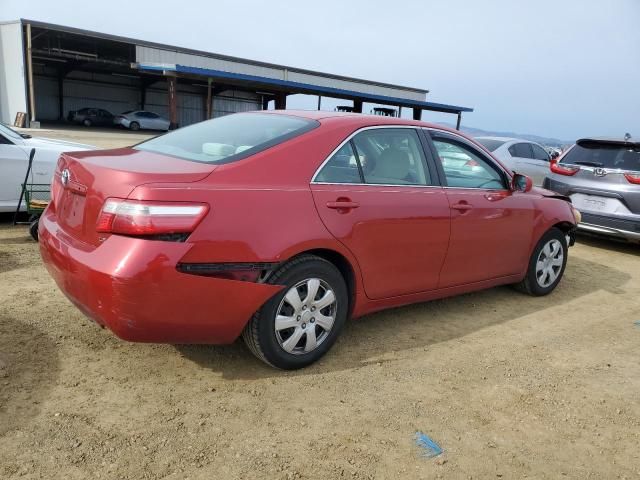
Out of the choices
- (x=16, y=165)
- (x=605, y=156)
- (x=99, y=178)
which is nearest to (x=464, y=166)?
(x=99, y=178)

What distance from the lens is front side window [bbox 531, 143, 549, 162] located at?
11.6 meters

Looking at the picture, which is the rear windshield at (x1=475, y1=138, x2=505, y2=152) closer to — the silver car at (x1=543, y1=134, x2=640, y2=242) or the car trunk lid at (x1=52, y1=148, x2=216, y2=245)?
the silver car at (x1=543, y1=134, x2=640, y2=242)

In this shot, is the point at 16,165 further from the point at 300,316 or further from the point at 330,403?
the point at 330,403

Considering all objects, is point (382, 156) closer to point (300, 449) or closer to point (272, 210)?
point (272, 210)

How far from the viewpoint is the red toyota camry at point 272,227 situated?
2.62 meters

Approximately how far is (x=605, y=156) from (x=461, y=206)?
4477 millimetres

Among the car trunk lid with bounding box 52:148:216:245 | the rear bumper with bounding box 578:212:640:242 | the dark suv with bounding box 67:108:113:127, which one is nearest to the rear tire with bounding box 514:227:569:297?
the rear bumper with bounding box 578:212:640:242

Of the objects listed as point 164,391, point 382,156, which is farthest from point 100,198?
point 382,156

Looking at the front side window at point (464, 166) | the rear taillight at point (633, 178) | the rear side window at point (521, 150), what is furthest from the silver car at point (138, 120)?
the front side window at point (464, 166)

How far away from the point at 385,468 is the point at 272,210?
140 cm

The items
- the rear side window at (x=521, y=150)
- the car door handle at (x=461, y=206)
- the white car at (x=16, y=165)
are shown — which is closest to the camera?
the car door handle at (x=461, y=206)

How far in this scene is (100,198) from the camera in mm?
2740

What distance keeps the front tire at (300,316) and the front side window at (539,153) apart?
31.6 feet

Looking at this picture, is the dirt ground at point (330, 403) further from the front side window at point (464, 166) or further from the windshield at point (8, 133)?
the windshield at point (8, 133)
